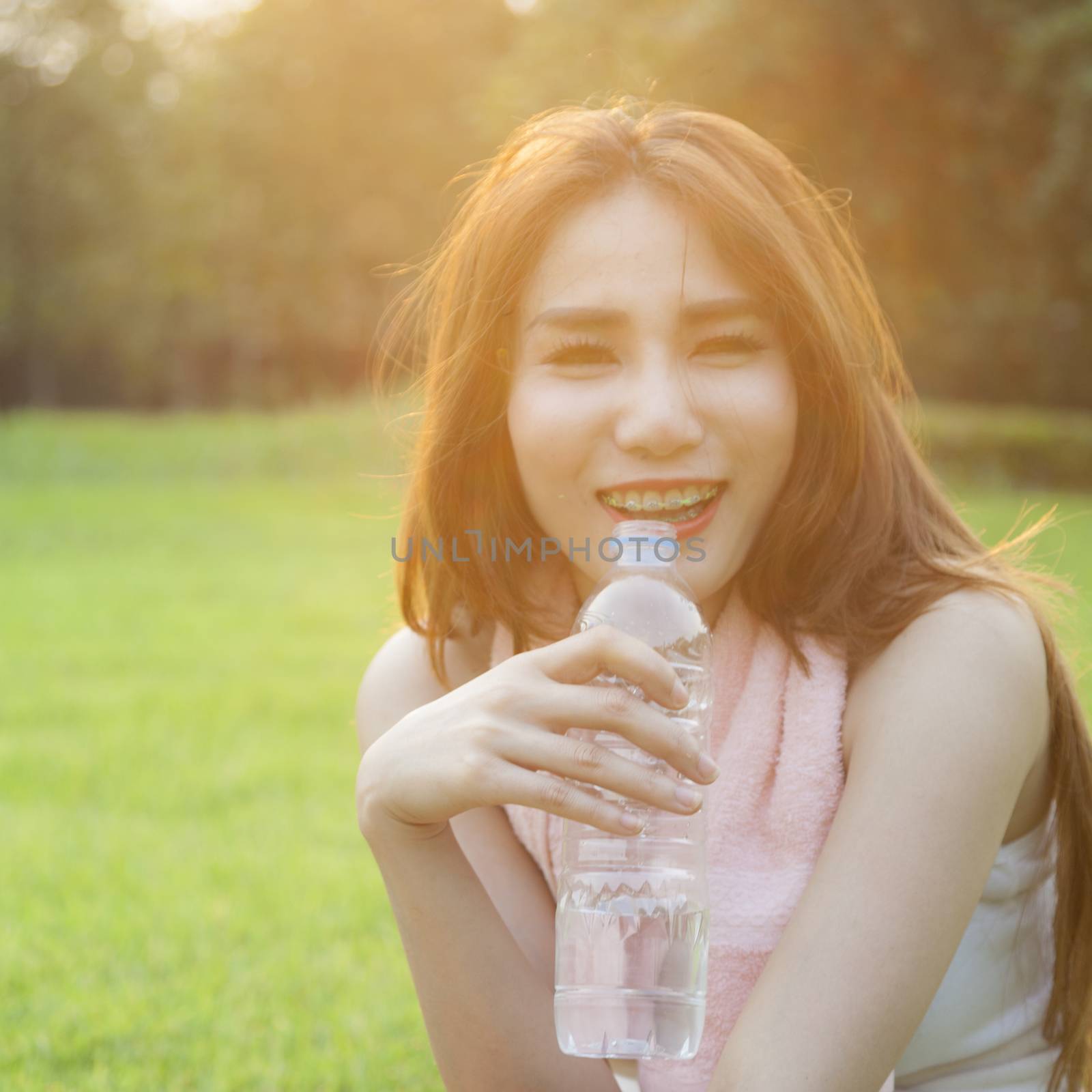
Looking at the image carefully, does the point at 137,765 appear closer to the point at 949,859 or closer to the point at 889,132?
the point at 949,859

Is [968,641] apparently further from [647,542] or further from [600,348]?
[600,348]

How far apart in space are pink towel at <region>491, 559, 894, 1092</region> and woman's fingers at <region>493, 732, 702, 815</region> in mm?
445

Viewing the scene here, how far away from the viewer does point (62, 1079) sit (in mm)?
3410

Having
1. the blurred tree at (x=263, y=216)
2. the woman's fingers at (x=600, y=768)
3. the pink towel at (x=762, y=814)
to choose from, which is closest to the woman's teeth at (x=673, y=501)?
the pink towel at (x=762, y=814)

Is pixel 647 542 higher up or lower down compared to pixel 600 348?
lower down

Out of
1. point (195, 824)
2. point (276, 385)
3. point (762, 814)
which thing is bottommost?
point (276, 385)

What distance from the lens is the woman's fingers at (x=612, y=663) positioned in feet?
5.72

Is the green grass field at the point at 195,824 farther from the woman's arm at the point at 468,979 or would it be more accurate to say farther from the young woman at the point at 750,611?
the woman's arm at the point at 468,979

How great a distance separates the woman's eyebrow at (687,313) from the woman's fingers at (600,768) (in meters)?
0.77

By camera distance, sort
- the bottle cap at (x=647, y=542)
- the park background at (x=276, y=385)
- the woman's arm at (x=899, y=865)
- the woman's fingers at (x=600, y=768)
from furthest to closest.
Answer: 1. the park background at (x=276, y=385)
2. the bottle cap at (x=647, y=542)
3. the woman's arm at (x=899, y=865)
4. the woman's fingers at (x=600, y=768)

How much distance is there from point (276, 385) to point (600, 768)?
39.4 m

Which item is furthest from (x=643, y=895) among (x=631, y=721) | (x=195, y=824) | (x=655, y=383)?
(x=195, y=824)

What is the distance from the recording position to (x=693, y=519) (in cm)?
227

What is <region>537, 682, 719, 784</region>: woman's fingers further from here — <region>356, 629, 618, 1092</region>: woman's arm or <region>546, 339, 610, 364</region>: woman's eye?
<region>546, 339, 610, 364</region>: woman's eye
